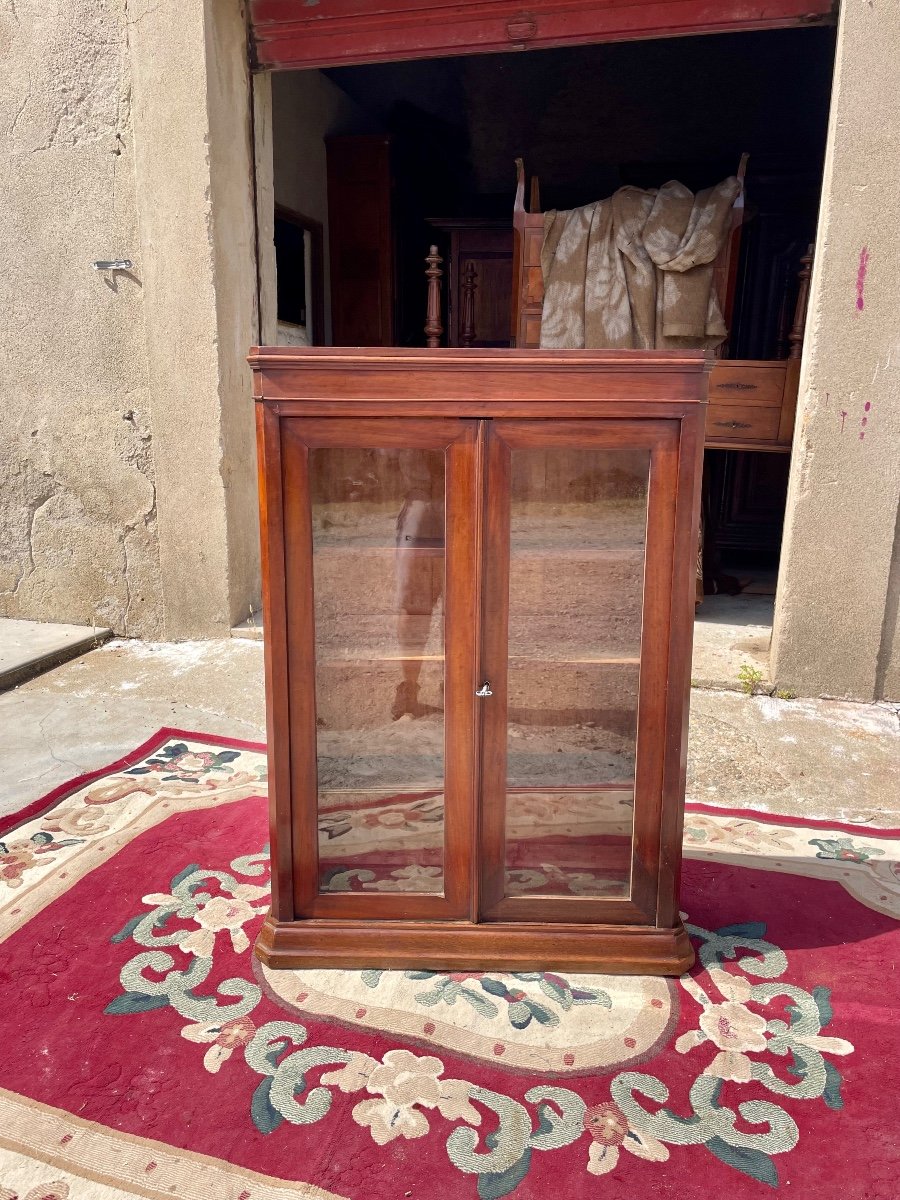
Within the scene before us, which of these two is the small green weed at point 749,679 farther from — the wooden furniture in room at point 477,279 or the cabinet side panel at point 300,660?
the wooden furniture in room at point 477,279

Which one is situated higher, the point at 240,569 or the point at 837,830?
the point at 240,569

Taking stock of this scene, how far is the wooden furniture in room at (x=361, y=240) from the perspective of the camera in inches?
249

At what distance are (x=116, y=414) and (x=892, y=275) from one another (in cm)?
355

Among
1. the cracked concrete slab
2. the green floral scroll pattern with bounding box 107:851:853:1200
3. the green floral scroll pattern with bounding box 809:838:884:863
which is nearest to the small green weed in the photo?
the green floral scroll pattern with bounding box 809:838:884:863

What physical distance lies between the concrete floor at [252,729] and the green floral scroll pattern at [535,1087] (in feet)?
3.15

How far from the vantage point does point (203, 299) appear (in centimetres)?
408

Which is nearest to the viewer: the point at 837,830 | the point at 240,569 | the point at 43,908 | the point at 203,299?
the point at 43,908

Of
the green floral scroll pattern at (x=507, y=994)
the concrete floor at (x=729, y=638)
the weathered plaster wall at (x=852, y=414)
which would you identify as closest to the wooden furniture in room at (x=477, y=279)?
the concrete floor at (x=729, y=638)

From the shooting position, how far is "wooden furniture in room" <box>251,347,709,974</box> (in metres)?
1.74

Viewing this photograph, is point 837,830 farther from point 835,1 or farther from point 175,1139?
point 835,1

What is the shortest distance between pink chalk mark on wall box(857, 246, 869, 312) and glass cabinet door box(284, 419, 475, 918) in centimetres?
239

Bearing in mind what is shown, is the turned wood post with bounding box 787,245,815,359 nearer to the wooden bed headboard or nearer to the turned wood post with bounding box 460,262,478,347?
the wooden bed headboard

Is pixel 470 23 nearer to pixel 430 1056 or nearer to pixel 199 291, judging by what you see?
pixel 199 291

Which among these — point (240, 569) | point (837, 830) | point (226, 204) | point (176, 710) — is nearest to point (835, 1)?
point (226, 204)
